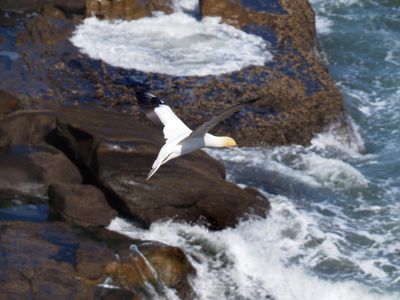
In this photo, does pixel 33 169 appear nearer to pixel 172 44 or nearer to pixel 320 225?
pixel 320 225

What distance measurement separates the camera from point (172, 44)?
15.8 meters

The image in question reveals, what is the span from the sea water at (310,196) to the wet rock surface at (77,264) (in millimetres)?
492

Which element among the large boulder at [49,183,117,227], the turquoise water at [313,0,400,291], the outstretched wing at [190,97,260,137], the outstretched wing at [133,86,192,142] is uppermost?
the outstretched wing at [190,97,260,137]

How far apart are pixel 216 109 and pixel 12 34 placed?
11.8ft

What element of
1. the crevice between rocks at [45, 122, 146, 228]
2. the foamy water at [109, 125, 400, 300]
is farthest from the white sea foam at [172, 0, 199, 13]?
the crevice between rocks at [45, 122, 146, 228]

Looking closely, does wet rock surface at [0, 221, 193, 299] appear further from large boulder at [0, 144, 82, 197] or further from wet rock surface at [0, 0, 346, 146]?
wet rock surface at [0, 0, 346, 146]

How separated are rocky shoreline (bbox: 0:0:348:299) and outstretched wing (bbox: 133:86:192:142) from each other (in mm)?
629

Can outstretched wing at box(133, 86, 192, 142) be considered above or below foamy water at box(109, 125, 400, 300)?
above

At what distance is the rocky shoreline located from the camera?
9.15 meters

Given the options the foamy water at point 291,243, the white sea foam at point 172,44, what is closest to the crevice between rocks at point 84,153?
the foamy water at point 291,243

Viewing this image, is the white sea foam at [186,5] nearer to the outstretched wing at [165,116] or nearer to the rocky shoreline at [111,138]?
the rocky shoreline at [111,138]

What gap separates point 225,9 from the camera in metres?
16.3

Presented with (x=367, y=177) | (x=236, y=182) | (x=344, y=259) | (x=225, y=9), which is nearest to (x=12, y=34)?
(x=225, y=9)

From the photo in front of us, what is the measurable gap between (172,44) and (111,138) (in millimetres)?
4958
